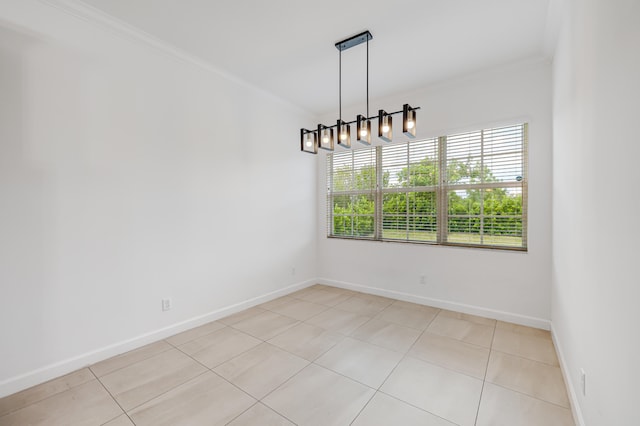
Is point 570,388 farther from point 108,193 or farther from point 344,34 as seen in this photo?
point 108,193

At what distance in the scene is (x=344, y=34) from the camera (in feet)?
8.73

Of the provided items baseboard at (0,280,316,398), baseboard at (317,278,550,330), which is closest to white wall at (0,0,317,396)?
baseboard at (0,280,316,398)

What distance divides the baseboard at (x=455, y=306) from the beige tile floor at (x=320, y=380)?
0.12 meters

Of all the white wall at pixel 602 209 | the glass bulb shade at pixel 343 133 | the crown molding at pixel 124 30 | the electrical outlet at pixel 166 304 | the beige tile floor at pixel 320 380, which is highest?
the crown molding at pixel 124 30

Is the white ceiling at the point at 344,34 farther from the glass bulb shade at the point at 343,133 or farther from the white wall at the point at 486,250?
the glass bulb shade at the point at 343,133

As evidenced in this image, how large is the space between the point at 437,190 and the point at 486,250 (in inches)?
37.9

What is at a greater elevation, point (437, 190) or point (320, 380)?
point (437, 190)

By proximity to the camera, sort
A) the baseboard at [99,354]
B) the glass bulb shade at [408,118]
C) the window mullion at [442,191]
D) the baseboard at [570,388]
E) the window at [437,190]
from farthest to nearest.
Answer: the window mullion at [442,191], the window at [437,190], the glass bulb shade at [408,118], the baseboard at [99,354], the baseboard at [570,388]

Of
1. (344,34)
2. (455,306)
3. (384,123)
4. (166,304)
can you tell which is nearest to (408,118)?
(384,123)

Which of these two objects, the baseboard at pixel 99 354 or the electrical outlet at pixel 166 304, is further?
the electrical outlet at pixel 166 304

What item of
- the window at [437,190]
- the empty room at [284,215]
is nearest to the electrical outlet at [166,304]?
the empty room at [284,215]

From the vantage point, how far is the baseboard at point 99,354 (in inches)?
80.1

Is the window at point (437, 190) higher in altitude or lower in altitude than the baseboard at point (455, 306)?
higher

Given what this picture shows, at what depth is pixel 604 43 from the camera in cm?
127
